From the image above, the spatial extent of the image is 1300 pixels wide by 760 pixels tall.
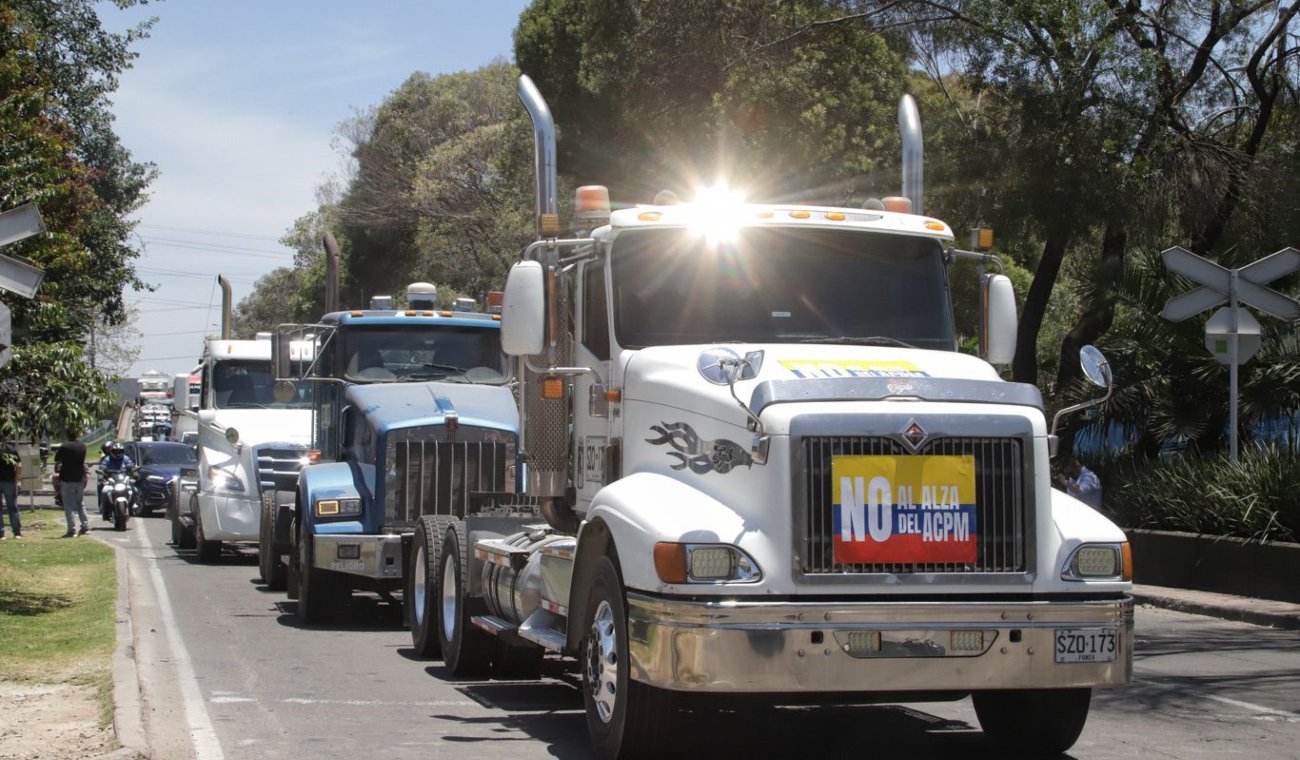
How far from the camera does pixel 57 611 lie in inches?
574

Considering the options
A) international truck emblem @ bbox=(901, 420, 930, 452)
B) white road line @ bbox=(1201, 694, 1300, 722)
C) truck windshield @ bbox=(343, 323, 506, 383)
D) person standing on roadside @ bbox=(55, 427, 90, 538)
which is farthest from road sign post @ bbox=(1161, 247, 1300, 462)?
person standing on roadside @ bbox=(55, 427, 90, 538)

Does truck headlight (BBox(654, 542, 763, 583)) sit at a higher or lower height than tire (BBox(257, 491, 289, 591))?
higher

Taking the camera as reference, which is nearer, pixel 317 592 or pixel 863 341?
pixel 863 341

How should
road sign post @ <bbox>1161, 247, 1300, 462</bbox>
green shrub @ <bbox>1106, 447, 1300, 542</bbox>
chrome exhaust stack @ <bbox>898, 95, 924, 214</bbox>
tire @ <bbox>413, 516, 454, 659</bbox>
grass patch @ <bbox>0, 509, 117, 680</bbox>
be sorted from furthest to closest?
green shrub @ <bbox>1106, 447, 1300, 542</bbox> → road sign post @ <bbox>1161, 247, 1300, 462</bbox> → tire @ <bbox>413, 516, 454, 659</bbox> → grass patch @ <bbox>0, 509, 117, 680</bbox> → chrome exhaust stack @ <bbox>898, 95, 924, 214</bbox>

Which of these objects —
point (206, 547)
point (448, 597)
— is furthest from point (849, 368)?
point (206, 547)

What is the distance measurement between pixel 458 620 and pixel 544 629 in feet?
6.69

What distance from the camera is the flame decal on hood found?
745cm

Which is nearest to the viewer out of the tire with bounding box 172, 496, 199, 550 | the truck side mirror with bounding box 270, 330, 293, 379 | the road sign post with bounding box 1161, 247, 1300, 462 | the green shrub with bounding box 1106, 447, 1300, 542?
the truck side mirror with bounding box 270, 330, 293, 379

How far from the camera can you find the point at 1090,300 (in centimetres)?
1997

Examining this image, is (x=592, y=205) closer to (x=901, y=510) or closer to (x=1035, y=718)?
(x=901, y=510)

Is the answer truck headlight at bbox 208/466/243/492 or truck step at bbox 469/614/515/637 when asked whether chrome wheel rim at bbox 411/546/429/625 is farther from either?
truck headlight at bbox 208/466/243/492

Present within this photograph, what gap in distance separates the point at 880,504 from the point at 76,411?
929 centimetres

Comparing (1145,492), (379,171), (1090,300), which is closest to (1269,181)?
(1090,300)

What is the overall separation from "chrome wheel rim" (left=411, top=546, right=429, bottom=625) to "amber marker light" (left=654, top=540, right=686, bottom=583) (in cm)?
506
